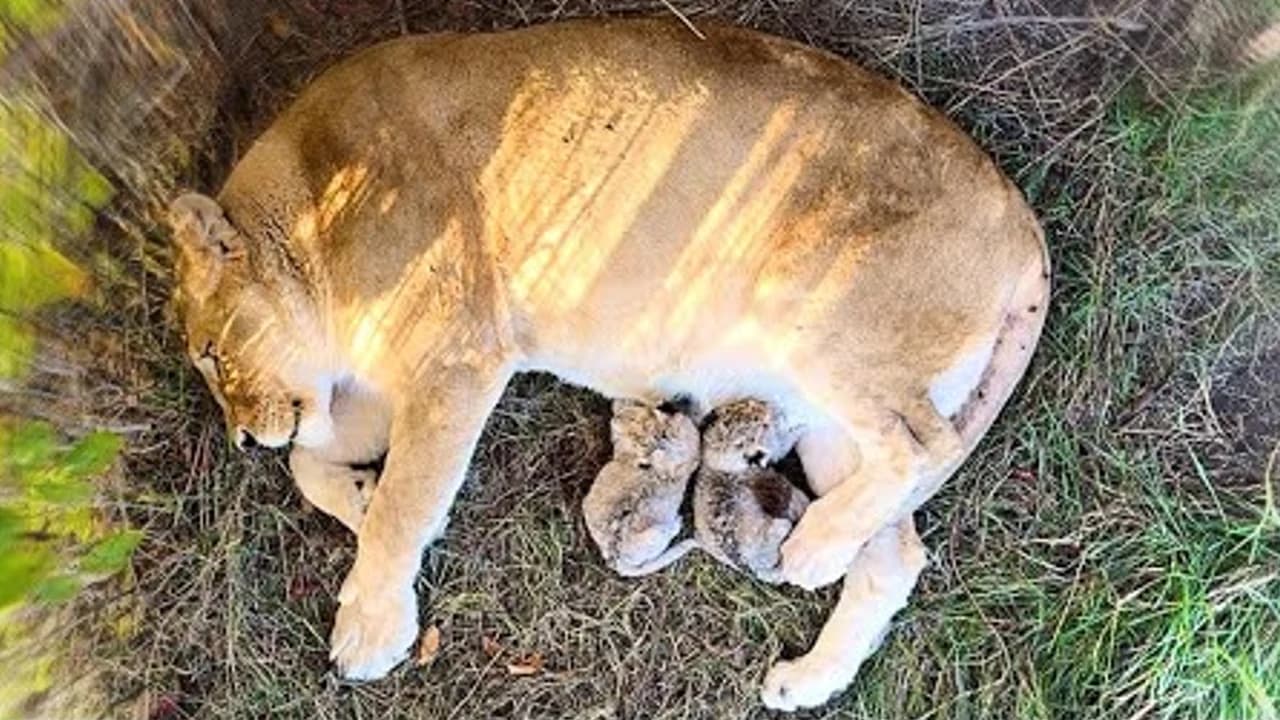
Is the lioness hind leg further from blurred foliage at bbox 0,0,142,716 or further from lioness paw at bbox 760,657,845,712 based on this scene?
blurred foliage at bbox 0,0,142,716

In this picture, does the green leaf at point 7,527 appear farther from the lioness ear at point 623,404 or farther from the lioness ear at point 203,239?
the lioness ear at point 623,404

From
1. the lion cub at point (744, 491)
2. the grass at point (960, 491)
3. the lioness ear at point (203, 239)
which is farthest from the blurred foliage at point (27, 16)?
the lion cub at point (744, 491)

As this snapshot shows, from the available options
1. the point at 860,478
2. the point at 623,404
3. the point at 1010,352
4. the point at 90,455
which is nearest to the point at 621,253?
the point at 623,404

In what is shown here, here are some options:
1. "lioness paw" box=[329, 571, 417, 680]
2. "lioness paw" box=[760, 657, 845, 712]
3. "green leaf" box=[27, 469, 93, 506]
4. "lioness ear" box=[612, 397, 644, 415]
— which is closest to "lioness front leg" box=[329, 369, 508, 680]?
"lioness paw" box=[329, 571, 417, 680]

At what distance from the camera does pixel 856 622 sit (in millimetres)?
3625

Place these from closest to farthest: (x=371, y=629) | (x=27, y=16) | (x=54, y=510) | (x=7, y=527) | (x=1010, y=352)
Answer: (x=7, y=527) < (x=27, y=16) < (x=1010, y=352) < (x=54, y=510) < (x=371, y=629)

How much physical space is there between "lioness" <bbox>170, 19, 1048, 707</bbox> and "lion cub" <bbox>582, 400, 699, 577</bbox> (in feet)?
0.30

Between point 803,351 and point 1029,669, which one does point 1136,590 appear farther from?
point 803,351

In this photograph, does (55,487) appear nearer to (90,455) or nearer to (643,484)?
(90,455)

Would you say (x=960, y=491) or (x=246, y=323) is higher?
(x=246, y=323)

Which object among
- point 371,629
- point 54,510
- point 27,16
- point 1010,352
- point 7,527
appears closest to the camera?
point 7,527

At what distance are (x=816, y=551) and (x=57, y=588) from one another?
1354 millimetres

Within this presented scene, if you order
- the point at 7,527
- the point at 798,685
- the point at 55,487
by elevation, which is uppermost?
the point at 7,527

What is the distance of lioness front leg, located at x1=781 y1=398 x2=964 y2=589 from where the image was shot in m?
3.37
